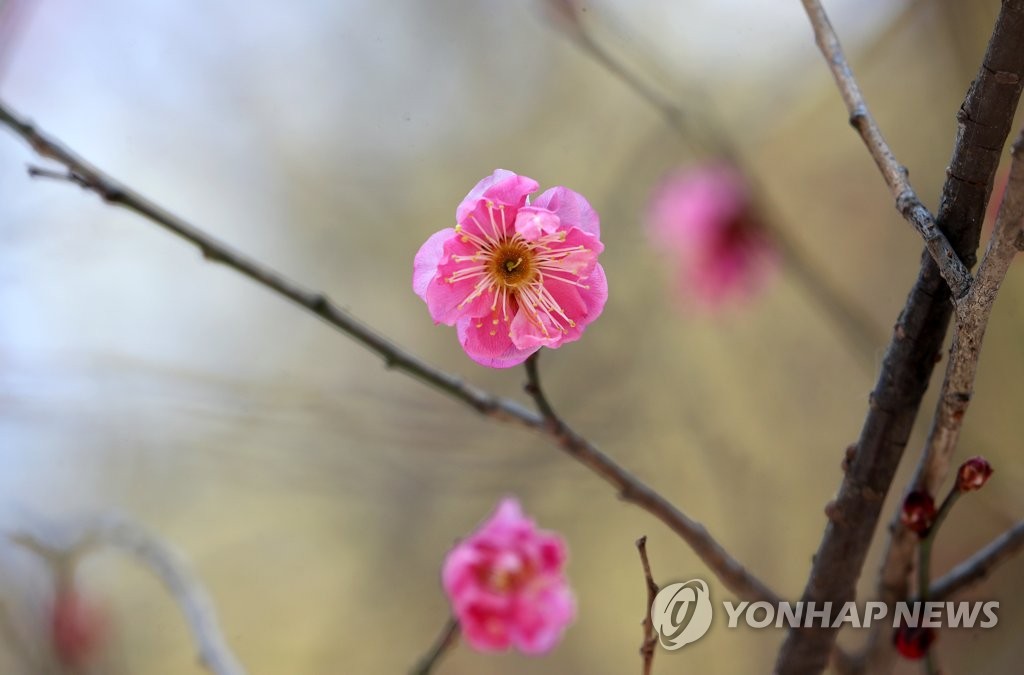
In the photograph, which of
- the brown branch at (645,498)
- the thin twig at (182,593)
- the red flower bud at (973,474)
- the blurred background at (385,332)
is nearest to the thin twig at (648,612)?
the brown branch at (645,498)

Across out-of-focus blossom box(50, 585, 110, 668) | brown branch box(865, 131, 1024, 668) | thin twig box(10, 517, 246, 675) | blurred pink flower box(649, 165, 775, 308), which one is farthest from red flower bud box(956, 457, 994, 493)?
out-of-focus blossom box(50, 585, 110, 668)

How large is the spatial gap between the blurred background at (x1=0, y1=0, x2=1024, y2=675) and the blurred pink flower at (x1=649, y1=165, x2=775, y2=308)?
57 millimetres

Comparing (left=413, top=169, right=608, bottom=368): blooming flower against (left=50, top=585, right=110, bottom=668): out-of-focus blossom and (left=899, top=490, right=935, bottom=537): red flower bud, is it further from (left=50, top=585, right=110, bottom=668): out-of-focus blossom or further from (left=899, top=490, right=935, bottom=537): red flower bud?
(left=50, top=585, right=110, bottom=668): out-of-focus blossom

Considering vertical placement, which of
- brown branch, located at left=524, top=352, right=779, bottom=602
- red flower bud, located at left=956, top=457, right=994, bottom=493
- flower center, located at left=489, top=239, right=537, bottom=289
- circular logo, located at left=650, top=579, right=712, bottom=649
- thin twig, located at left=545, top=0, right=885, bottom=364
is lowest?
circular logo, located at left=650, top=579, right=712, bottom=649

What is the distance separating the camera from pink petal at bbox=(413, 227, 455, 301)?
354 millimetres

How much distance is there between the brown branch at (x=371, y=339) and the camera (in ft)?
1.19

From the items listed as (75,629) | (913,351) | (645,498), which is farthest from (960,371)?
(75,629)

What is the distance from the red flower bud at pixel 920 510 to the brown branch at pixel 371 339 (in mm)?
88

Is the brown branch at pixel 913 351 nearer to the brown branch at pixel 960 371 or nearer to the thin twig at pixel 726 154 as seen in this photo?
the brown branch at pixel 960 371

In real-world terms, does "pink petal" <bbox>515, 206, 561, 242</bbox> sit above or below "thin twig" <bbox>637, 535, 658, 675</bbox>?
above

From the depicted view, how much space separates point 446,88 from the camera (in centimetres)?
103

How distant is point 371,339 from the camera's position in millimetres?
359

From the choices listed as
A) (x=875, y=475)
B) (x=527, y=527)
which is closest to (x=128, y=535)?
(x=527, y=527)

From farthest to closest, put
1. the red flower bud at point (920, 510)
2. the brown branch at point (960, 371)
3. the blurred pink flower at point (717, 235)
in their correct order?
the blurred pink flower at point (717, 235) → the red flower bud at point (920, 510) → the brown branch at point (960, 371)
